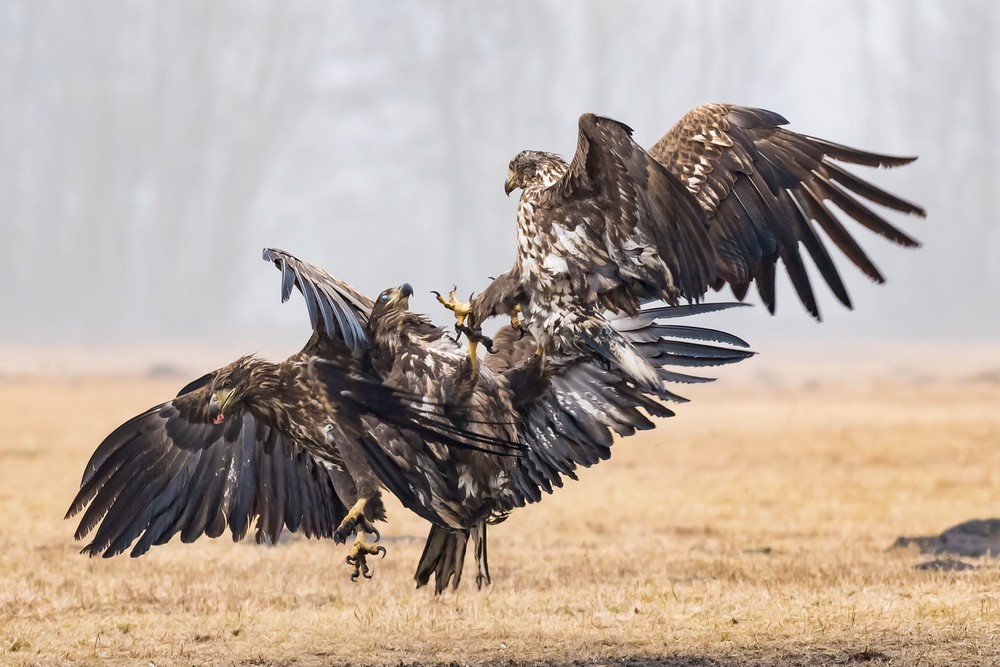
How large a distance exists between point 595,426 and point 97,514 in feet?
12.0

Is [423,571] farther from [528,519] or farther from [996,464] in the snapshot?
[996,464]

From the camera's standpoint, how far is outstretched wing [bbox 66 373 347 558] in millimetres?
9508

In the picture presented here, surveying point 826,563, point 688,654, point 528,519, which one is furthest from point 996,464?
point 688,654

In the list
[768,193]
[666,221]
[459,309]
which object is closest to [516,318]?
[459,309]

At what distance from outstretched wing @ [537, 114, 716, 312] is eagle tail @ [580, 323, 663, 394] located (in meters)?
0.20

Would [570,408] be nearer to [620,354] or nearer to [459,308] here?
[620,354]

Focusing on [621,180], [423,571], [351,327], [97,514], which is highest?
[621,180]

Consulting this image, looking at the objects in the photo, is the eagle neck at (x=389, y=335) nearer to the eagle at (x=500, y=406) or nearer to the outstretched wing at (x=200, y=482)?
the eagle at (x=500, y=406)

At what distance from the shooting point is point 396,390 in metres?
8.02

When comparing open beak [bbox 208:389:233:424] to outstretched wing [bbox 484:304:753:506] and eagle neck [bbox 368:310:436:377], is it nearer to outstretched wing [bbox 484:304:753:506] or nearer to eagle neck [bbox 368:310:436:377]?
eagle neck [bbox 368:310:436:377]

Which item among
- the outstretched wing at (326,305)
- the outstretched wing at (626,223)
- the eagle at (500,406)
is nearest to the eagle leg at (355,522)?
the eagle at (500,406)

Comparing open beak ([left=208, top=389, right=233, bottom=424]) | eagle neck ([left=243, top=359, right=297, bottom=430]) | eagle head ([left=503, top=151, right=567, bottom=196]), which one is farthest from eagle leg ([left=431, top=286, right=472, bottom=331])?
open beak ([left=208, top=389, right=233, bottom=424])

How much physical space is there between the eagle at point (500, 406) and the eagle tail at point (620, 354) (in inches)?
11.3

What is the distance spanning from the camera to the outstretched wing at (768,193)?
28.5 ft
